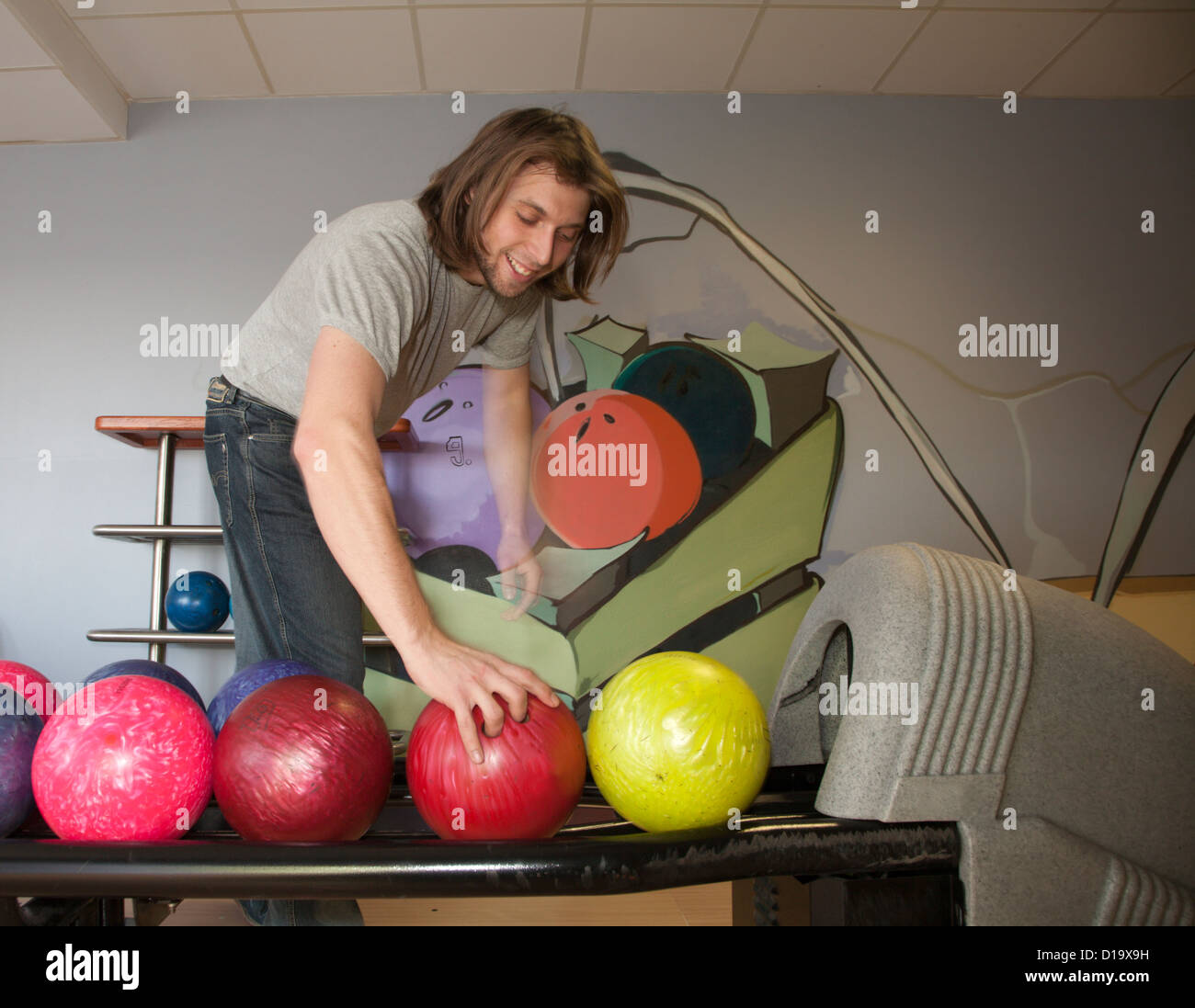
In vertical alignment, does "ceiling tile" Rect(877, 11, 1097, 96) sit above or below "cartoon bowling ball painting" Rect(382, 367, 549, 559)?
above

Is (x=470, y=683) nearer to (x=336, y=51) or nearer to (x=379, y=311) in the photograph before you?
(x=379, y=311)

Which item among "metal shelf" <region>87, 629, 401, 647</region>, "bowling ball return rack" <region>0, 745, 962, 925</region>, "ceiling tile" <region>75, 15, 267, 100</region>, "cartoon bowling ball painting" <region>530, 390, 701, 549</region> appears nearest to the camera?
"bowling ball return rack" <region>0, 745, 962, 925</region>

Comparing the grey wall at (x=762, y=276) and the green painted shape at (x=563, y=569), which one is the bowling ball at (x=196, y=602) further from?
the green painted shape at (x=563, y=569)

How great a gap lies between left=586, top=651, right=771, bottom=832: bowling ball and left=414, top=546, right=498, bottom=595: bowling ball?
2076mm

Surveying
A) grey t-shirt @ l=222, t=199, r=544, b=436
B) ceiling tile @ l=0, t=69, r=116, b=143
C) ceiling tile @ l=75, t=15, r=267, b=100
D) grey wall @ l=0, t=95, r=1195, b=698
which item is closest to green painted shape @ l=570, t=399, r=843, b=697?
grey wall @ l=0, t=95, r=1195, b=698

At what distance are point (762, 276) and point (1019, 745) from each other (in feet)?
8.49

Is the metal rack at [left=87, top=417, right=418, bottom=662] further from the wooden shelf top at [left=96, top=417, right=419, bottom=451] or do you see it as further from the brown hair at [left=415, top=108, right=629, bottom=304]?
the brown hair at [left=415, top=108, right=629, bottom=304]

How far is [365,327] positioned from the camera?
3.96 ft

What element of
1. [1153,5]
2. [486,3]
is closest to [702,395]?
[486,3]

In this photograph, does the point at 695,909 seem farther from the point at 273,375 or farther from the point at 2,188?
the point at 2,188

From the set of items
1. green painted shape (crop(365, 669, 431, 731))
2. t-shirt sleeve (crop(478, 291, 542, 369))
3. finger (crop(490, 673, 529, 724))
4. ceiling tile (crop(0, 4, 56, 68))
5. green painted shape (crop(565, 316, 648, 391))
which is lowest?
green painted shape (crop(365, 669, 431, 731))

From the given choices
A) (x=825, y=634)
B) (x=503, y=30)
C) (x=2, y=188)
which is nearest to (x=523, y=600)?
(x=825, y=634)

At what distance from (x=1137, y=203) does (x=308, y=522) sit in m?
3.64

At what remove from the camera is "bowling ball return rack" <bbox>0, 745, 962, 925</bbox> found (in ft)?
2.93
